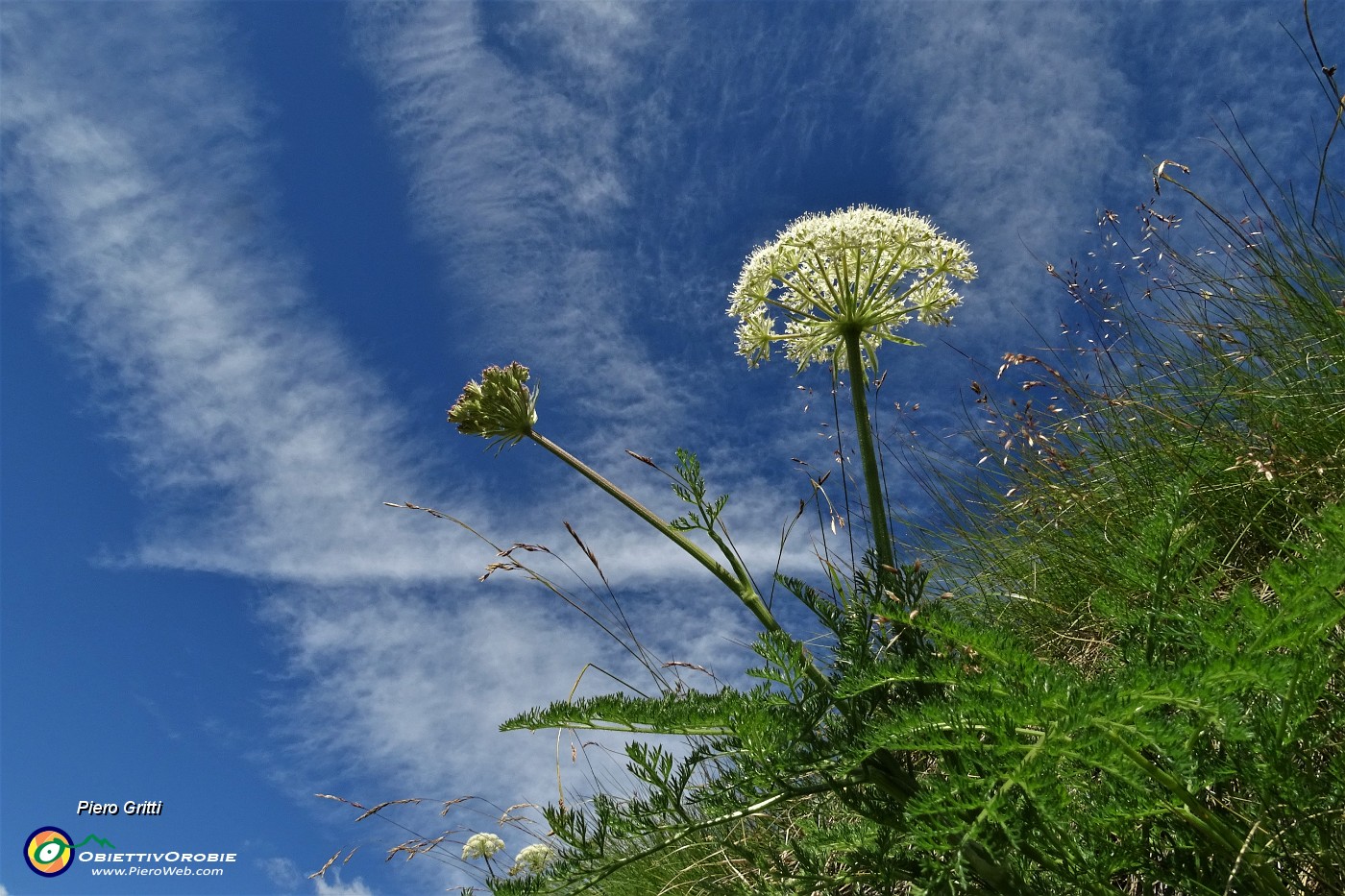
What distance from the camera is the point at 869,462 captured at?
2498 mm

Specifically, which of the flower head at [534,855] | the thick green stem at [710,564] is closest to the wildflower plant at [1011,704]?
the thick green stem at [710,564]

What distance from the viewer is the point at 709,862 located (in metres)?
3.52

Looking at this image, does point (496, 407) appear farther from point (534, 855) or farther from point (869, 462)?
point (534, 855)

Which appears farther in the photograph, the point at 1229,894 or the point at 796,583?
the point at 796,583

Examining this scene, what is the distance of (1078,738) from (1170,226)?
14.8 feet

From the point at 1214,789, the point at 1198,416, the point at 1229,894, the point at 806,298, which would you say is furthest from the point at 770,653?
the point at 1198,416

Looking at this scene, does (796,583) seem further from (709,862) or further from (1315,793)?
(709,862)

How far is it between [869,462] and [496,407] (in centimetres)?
114

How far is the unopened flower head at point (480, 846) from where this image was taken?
4.80 m

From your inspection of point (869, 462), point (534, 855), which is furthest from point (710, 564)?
point (534, 855)

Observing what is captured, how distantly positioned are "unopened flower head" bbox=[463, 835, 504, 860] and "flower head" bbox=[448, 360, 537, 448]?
3084mm

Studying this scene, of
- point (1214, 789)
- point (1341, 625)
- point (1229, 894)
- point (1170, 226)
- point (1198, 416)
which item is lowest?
point (1229, 894)

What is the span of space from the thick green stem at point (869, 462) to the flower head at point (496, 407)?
1.00m

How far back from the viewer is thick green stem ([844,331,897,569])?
7.53ft
